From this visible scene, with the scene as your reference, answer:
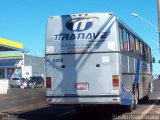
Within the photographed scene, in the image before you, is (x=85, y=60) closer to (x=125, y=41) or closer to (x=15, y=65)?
(x=125, y=41)

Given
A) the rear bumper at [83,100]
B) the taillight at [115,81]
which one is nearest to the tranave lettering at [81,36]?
the taillight at [115,81]

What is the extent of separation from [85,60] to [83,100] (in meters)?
1.42

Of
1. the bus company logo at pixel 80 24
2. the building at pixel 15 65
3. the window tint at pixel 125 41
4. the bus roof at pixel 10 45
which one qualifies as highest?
the bus roof at pixel 10 45

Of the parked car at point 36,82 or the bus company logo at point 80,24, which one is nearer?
the bus company logo at point 80,24

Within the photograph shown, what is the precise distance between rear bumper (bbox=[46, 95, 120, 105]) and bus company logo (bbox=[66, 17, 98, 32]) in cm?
244

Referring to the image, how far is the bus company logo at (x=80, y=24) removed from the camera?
16391mm

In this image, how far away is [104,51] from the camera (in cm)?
1608

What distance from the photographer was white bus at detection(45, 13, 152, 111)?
16.0 meters

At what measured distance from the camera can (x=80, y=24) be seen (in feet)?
54.2

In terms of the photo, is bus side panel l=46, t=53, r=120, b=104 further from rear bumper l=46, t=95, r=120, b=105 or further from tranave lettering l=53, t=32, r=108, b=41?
tranave lettering l=53, t=32, r=108, b=41

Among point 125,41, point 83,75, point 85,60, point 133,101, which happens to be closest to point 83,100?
point 83,75

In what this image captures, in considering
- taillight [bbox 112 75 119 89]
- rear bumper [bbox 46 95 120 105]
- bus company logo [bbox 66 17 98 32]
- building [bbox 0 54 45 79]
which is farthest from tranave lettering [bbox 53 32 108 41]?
building [bbox 0 54 45 79]

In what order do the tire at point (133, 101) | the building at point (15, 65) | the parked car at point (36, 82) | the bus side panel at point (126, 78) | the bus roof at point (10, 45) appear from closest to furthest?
1. the bus side panel at point (126, 78)
2. the tire at point (133, 101)
3. the bus roof at point (10, 45)
4. the parked car at point (36, 82)
5. the building at point (15, 65)

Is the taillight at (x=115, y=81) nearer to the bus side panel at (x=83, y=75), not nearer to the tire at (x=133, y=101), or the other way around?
the bus side panel at (x=83, y=75)
